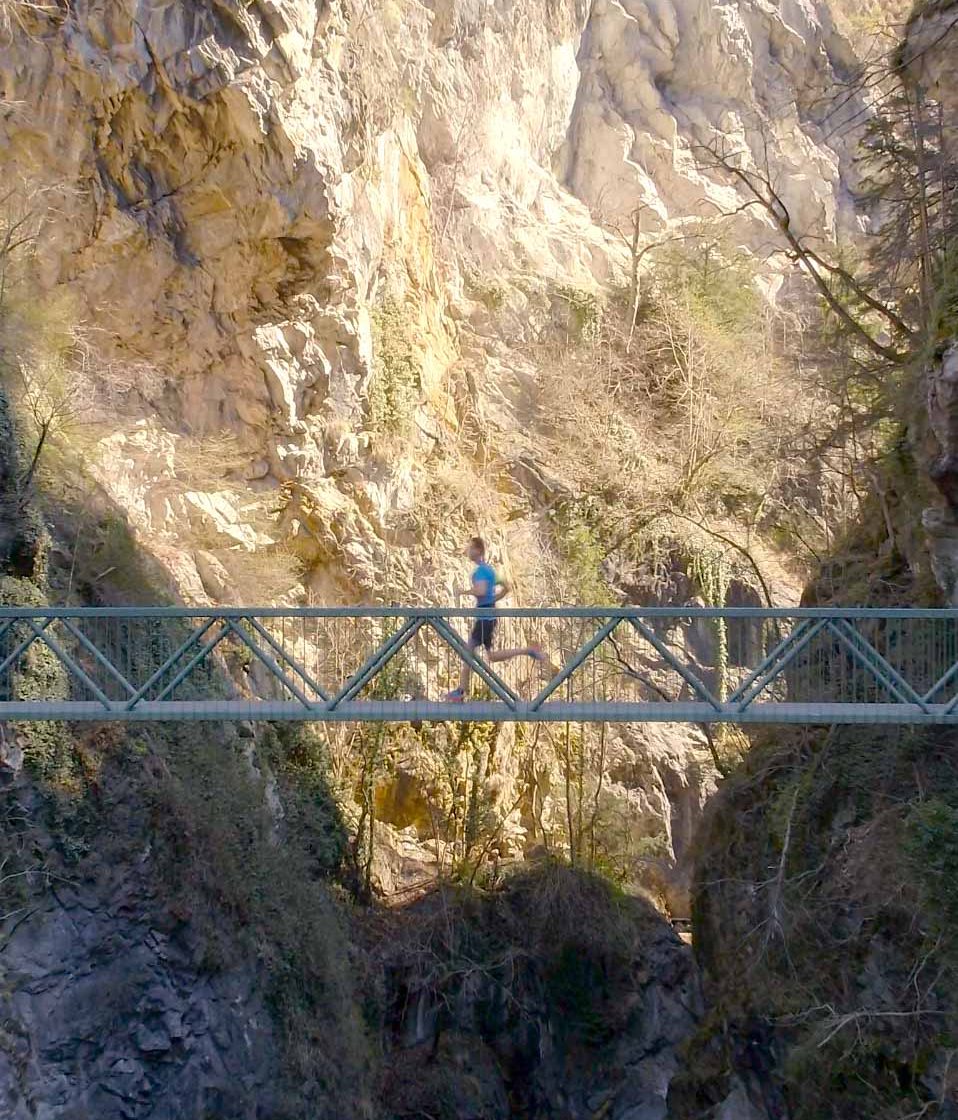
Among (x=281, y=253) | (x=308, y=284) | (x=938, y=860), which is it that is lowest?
(x=938, y=860)

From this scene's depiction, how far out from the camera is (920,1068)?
27.8 ft

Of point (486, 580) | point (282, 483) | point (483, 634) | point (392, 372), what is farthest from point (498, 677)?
point (392, 372)

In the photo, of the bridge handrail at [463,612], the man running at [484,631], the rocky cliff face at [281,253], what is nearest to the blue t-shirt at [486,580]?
the man running at [484,631]

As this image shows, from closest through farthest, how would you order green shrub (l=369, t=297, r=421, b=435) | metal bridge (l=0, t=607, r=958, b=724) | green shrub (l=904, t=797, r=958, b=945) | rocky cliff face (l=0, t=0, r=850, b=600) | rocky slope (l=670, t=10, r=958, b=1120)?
metal bridge (l=0, t=607, r=958, b=724) → green shrub (l=904, t=797, r=958, b=945) → rocky slope (l=670, t=10, r=958, b=1120) → rocky cliff face (l=0, t=0, r=850, b=600) → green shrub (l=369, t=297, r=421, b=435)

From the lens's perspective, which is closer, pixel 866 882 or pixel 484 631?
pixel 484 631

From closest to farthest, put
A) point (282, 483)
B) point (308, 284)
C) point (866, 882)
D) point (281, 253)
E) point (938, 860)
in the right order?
point (938, 860), point (866, 882), point (281, 253), point (282, 483), point (308, 284)

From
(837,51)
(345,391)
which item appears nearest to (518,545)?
(345,391)

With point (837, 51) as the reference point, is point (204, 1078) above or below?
below

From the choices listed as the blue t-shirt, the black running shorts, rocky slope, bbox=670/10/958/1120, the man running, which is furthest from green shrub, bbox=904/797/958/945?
the blue t-shirt

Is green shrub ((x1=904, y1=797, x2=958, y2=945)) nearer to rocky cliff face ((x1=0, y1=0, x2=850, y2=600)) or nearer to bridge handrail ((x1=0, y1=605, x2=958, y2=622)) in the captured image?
bridge handrail ((x1=0, y1=605, x2=958, y2=622))

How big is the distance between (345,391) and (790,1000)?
11.1 m

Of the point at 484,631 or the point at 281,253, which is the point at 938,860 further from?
the point at 281,253

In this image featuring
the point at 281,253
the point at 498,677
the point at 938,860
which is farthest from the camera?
the point at 281,253

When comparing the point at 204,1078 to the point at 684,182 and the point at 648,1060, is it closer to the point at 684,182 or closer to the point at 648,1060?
the point at 648,1060
